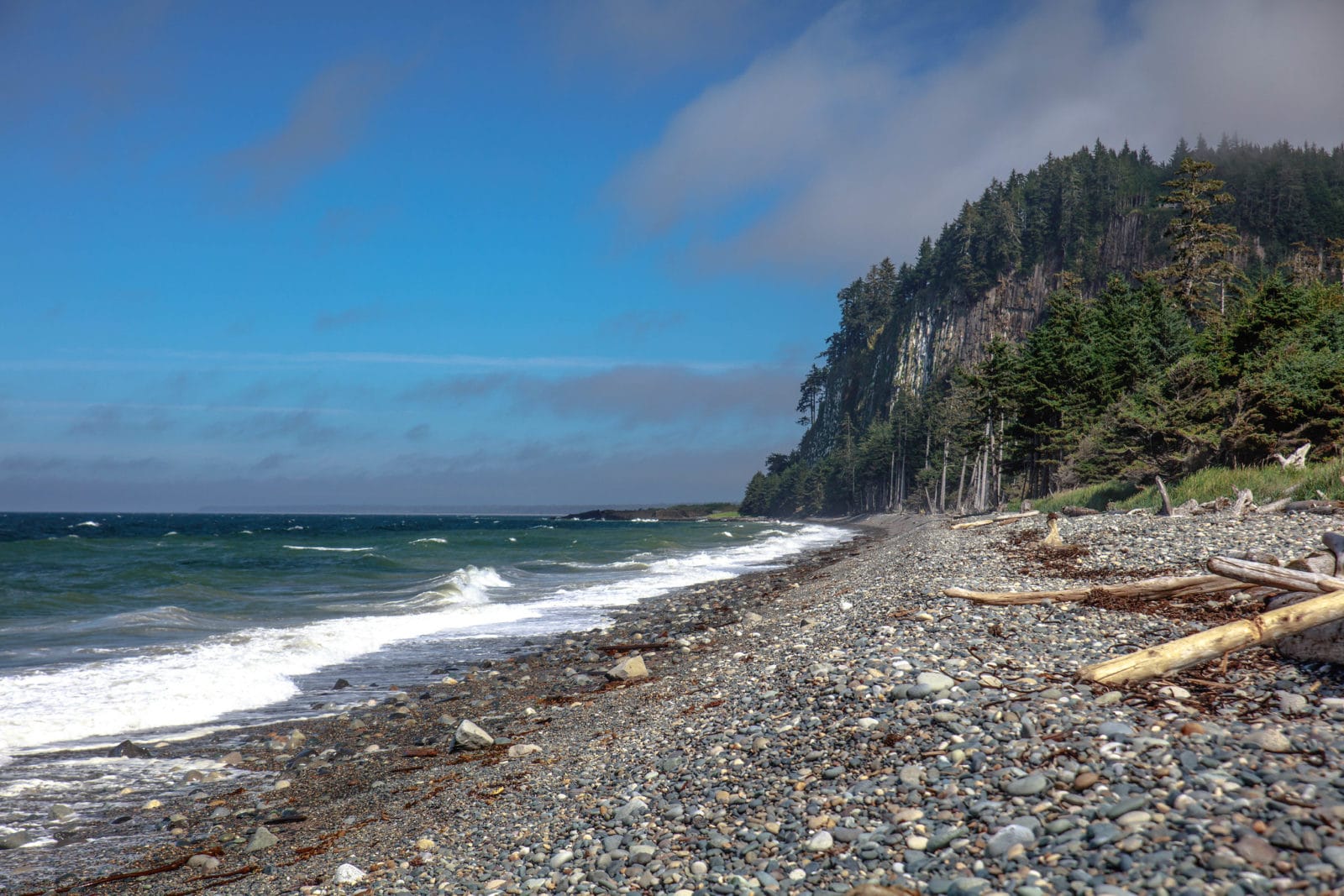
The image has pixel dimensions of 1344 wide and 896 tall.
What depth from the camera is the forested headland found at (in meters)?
32.4

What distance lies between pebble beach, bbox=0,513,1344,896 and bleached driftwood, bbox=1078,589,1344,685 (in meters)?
0.16

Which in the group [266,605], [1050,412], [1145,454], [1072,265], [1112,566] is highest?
[1072,265]

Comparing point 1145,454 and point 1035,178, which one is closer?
point 1145,454

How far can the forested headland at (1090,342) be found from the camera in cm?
3244

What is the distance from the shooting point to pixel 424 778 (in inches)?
353

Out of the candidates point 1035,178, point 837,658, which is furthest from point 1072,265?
point 837,658

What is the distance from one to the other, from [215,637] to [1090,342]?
50.0 meters

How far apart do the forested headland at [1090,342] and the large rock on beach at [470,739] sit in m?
29.7

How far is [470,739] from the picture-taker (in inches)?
394

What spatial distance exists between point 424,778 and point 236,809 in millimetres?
1868

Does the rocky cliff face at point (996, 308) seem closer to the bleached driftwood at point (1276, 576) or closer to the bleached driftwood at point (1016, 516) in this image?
the bleached driftwood at point (1016, 516)

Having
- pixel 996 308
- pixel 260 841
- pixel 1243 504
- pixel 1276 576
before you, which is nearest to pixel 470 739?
pixel 260 841

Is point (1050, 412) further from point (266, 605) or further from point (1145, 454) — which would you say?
point (266, 605)

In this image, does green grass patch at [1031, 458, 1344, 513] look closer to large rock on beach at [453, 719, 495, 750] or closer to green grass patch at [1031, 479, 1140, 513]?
green grass patch at [1031, 479, 1140, 513]
